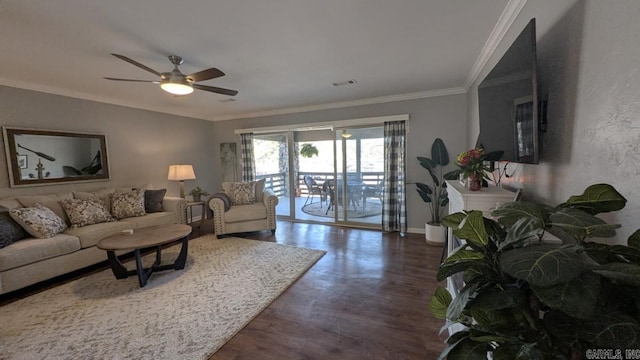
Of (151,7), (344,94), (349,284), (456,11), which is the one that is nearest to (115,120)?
(151,7)

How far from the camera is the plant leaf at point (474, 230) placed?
2.42 ft

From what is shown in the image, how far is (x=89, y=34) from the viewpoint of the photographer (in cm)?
207

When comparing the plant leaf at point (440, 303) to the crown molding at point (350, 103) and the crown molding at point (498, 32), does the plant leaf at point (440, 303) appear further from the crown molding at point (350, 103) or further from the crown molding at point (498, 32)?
the crown molding at point (350, 103)

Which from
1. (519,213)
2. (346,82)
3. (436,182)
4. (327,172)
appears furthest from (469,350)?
(327,172)

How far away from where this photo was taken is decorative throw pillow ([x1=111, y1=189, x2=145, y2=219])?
3.83 m

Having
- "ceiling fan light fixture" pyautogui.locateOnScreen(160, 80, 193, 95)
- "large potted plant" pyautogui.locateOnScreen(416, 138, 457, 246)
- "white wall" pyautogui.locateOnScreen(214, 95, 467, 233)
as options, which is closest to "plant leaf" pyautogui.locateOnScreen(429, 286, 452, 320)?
"ceiling fan light fixture" pyautogui.locateOnScreen(160, 80, 193, 95)

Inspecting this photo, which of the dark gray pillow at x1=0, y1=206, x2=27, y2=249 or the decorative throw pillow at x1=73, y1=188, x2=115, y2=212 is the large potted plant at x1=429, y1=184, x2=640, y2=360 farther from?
the decorative throw pillow at x1=73, y1=188, x2=115, y2=212

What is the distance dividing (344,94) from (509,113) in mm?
2896

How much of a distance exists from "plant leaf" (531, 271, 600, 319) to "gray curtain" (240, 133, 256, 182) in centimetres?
564

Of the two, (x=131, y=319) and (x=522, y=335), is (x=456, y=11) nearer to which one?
(x=522, y=335)

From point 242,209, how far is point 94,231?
1.93 metres

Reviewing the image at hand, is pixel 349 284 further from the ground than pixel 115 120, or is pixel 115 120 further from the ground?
pixel 115 120

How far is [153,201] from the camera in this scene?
13.9 ft

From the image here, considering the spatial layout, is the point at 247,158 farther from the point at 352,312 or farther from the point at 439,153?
the point at 352,312
